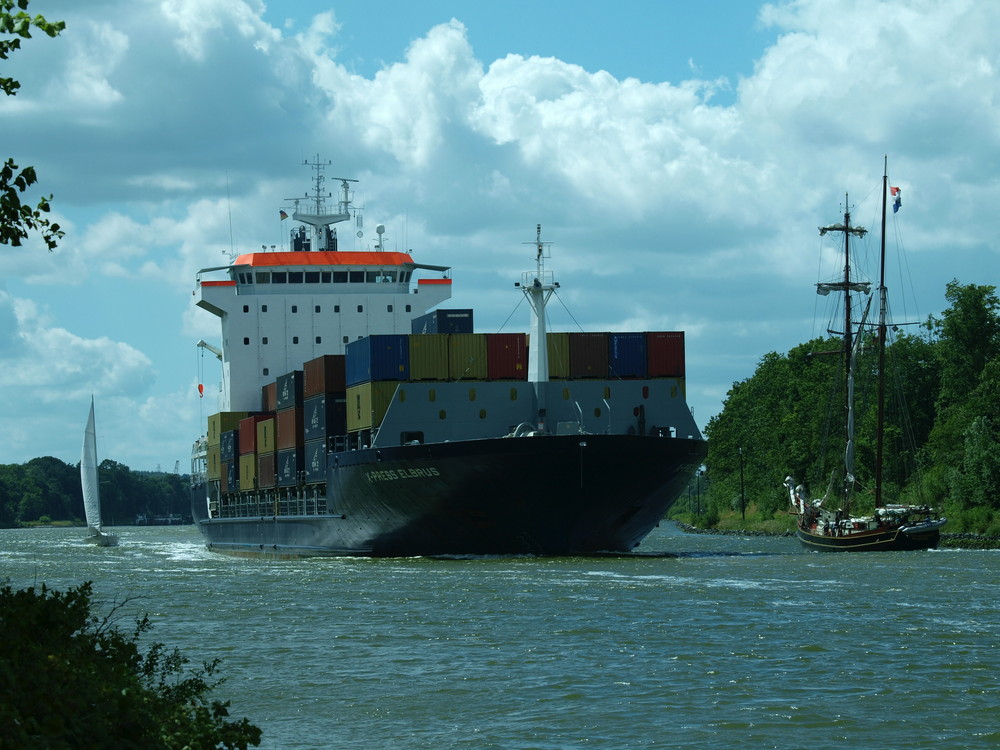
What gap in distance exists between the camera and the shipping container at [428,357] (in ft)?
144

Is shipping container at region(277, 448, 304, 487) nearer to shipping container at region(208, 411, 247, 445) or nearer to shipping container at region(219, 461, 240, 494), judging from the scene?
shipping container at region(219, 461, 240, 494)

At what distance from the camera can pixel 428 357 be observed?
43906 millimetres

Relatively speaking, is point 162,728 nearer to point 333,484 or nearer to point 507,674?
point 507,674

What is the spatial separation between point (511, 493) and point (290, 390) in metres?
15.5

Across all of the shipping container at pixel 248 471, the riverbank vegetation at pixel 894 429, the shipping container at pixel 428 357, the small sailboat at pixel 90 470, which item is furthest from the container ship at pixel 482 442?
the small sailboat at pixel 90 470

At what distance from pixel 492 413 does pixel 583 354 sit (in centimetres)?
360

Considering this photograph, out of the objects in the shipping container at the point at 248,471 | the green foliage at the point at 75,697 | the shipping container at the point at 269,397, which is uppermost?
the shipping container at the point at 269,397

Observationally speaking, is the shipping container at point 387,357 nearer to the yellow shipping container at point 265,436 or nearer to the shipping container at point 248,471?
the yellow shipping container at point 265,436

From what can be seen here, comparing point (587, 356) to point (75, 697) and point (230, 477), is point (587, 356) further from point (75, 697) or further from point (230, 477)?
point (75, 697)

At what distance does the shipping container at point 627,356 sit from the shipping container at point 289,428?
44.4ft

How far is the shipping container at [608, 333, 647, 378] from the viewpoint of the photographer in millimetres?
45281

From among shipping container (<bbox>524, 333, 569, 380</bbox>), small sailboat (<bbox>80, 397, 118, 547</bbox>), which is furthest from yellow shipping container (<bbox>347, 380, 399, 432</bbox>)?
small sailboat (<bbox>80, 397, 118, 547</bbox>)

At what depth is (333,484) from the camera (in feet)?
157

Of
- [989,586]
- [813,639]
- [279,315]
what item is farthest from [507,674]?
[279,315]
